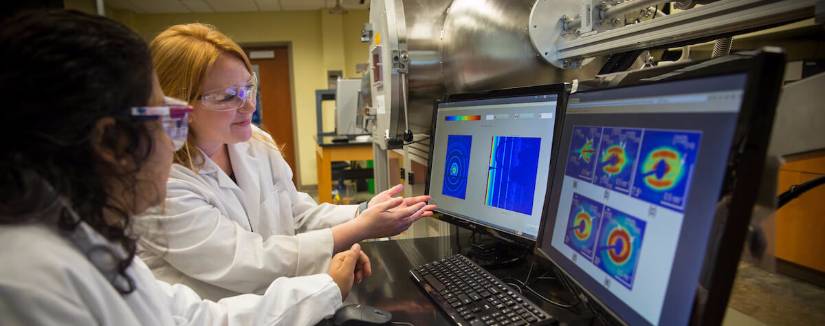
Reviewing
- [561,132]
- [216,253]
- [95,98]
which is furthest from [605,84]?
[216,253]

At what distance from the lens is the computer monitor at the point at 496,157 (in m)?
0.90

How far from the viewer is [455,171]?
113cm

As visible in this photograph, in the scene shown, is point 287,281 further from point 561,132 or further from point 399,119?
point 399,119

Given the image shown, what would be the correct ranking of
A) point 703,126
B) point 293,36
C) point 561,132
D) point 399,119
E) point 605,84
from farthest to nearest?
point 293,36, point 399,119, point 561,132, point 605,84, point 703,126

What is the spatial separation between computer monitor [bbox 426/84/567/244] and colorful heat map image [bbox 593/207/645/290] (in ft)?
0.82

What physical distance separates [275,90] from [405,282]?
525 centimetres

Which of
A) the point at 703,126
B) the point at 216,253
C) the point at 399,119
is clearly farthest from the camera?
the point at 399,119

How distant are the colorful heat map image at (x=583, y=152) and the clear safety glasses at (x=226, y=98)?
769 mm

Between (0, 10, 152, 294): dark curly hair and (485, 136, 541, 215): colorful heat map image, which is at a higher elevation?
(0, 10, 152, 294): dark curly hair

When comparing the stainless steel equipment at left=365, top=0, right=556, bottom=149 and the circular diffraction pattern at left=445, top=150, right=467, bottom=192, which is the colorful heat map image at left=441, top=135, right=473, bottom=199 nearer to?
the circular diffraction pattern at left=445, top=150, right=467, bottom=192

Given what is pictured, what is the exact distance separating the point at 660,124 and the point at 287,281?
69 centimetres

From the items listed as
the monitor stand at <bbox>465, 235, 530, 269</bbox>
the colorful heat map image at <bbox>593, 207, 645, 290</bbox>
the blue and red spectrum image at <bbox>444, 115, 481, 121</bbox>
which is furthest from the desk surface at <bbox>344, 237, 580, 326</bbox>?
the blue and red spectrum image at <bbox>444, 115, 481, 121</bbox>

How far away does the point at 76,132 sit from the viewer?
47 centimetres

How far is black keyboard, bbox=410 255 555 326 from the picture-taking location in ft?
2.44
